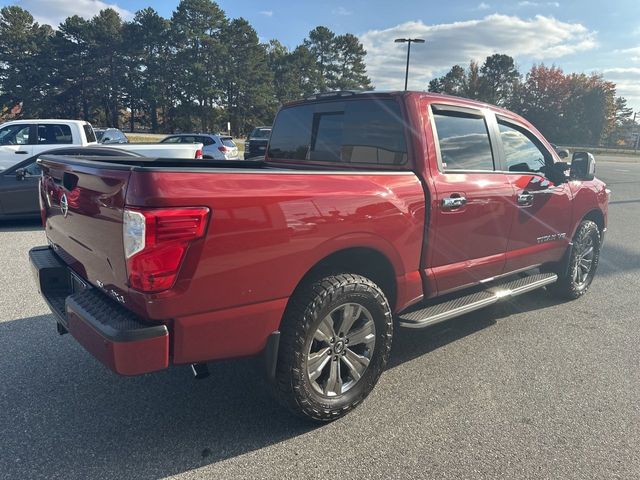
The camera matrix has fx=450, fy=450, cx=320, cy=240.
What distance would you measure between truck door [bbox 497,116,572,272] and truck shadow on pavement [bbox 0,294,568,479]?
142cm

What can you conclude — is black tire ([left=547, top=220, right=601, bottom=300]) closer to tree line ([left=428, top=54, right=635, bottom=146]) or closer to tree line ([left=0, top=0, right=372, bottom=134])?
tree line ([left=0, top=0, right=372, bottom=134])

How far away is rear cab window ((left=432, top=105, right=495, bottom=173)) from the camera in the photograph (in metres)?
3.30

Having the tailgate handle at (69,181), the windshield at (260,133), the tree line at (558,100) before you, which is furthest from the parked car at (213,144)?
the tree line at (558,100)

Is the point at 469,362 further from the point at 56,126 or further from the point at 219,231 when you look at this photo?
the point at 56,126

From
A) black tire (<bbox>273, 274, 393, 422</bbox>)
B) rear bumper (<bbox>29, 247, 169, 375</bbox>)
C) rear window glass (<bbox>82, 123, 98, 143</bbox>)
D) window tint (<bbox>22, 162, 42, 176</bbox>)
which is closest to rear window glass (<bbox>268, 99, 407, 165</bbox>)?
black tire (<bbox>273, 274, 393, 422</bbox>)

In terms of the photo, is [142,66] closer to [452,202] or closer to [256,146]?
[256,146]

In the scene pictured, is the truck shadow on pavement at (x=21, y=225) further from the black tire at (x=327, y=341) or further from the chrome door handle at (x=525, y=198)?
the chrome door handle at (x=525, y=198)

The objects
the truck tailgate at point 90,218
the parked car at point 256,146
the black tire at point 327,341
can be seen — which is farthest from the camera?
the parked car at point 256,146

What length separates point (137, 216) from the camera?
1.93 metres

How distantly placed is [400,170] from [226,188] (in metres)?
1.46

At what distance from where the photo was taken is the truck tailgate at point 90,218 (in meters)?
2.08

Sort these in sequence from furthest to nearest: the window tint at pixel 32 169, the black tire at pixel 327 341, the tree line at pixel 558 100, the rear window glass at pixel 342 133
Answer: the tree line at pixel 558 100
the window tint at pixel 32 169
the rear window glass at pixel 342 133
the black tire at pixel 327 341

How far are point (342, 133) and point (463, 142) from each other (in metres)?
0.94

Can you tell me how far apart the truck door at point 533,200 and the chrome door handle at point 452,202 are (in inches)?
30.0
